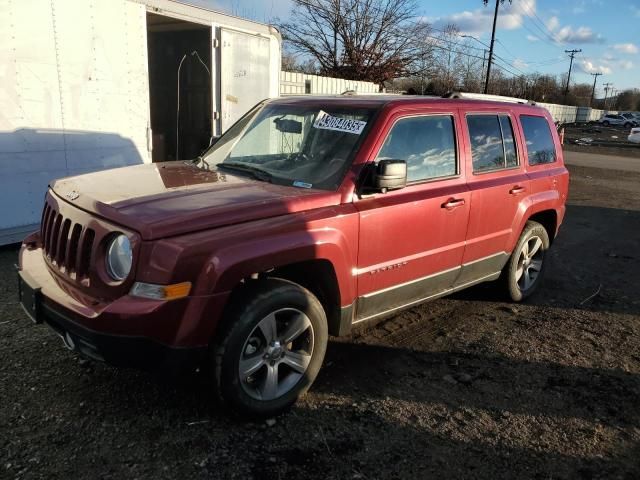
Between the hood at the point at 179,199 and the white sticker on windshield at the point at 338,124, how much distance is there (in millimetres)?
580

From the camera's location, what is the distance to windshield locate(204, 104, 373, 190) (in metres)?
3.55

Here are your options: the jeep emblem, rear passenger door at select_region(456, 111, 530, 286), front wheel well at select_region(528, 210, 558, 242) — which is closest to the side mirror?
rear passenger door at select_region(456, 111, 530, 286)

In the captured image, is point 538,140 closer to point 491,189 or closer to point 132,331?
point 491,189

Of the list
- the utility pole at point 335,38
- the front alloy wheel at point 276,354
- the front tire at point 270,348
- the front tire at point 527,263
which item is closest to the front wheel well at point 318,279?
the front tire at point 270,348

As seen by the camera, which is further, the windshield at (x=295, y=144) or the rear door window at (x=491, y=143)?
the rear door window at (x=491, y=143)

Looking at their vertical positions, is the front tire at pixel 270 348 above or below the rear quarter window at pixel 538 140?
below

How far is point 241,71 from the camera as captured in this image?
8227 millimetres

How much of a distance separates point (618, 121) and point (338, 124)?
236 feet

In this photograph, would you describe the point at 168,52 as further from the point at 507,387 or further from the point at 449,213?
the point at 507,387

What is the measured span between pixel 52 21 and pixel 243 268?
185 inches

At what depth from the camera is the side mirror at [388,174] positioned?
10.8ft

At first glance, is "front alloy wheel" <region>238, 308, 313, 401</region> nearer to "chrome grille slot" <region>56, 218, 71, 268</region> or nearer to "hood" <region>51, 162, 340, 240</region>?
"hood" <region>51, 162, 340, 240</region>

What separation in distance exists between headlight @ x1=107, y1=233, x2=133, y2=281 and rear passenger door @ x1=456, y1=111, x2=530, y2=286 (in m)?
2.64

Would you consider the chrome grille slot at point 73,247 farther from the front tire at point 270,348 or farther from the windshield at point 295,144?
the windshield at point 295,144
